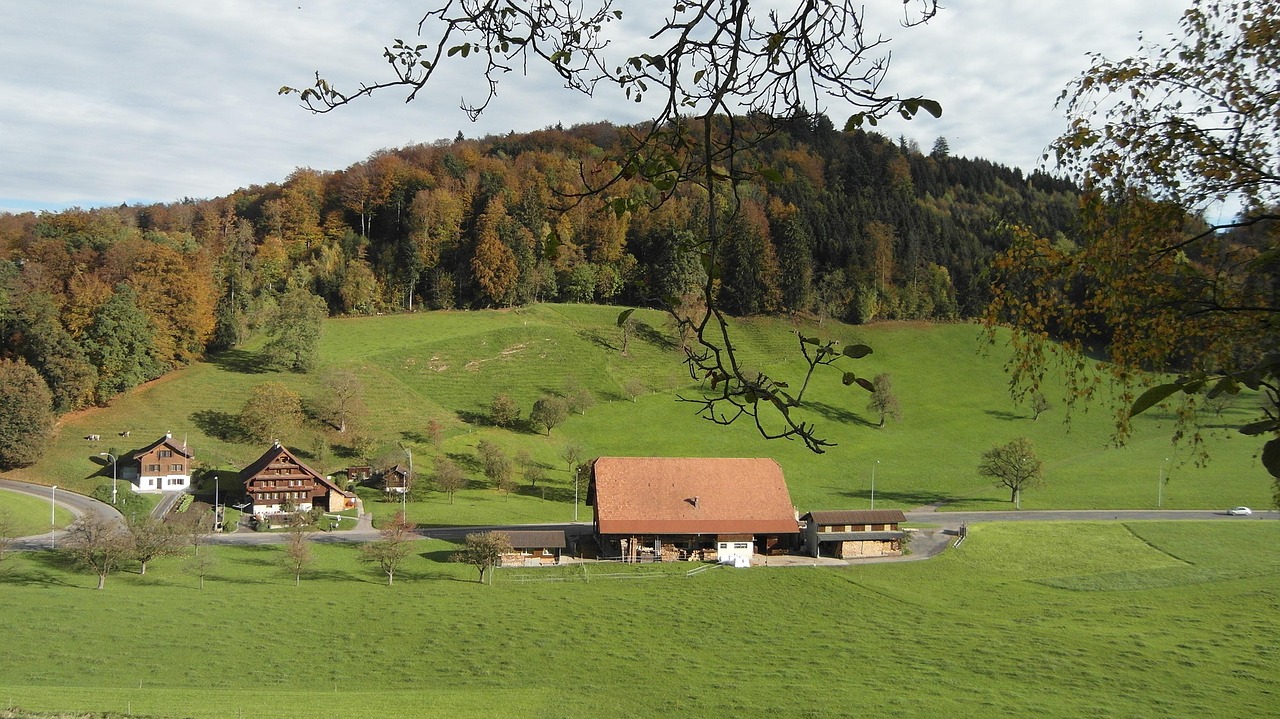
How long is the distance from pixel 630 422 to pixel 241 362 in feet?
87.1

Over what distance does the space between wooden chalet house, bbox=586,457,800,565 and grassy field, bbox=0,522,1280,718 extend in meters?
2.27

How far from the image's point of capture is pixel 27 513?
110 ft

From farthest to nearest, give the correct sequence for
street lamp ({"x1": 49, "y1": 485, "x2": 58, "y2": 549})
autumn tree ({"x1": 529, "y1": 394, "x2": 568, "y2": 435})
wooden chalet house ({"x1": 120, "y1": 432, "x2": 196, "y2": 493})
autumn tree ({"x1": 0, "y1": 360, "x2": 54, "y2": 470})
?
autumn tree ({"x1": 529, "y1": 394, "x2": 568, "y2": 435})
wooden chalet house ({"x1": 120, "y1": 432, "x2": 196, "y2": 493})
autumn tree ({"x1": 0, "y1": 360, "x2": 54, "y2": 470})
street lamp ({"x1": 49, "y1": 485, "x2": 58, "y2": 549})

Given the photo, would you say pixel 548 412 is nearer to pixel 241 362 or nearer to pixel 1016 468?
pixel 241 362

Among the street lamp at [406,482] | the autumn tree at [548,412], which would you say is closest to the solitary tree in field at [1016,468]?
the autumn tree at [548,412]

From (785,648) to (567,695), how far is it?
693 cm

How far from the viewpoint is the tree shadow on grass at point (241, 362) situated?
5234 cm

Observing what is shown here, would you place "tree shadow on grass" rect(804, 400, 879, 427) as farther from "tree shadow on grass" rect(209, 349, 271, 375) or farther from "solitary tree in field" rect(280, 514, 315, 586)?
"tree shadow on grass" rect(209, 349, 271, 375)

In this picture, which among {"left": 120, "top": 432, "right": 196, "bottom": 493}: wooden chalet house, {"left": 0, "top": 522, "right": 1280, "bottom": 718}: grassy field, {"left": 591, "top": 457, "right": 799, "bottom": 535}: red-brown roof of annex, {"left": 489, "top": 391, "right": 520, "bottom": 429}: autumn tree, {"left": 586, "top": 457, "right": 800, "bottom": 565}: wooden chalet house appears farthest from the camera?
{"left": 489, "top": 391, "right": 520, "bottom": 429}: autumn tree

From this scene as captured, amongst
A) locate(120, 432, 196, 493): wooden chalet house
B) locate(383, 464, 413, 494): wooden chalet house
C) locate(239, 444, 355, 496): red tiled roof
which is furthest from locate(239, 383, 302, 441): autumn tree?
locate(383, 464, 413, 494): wooden chalet house

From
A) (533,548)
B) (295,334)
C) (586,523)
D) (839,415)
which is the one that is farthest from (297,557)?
(839,415)

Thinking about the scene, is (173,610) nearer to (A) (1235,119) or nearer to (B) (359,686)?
(B) (359,686)

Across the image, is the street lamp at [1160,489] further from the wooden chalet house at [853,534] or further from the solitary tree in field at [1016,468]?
the wooden chalet house at [853,534]

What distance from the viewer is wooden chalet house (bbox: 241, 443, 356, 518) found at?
38.3 meters
